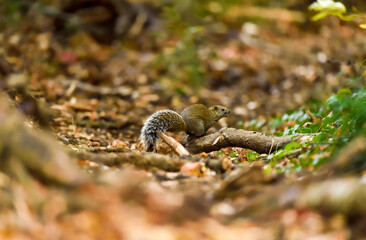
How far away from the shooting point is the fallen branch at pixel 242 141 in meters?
3.89

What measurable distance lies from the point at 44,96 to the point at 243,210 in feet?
17.8

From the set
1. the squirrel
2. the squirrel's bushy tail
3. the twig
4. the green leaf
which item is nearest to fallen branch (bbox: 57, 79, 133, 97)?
the squirrel

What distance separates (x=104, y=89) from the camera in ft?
27.1

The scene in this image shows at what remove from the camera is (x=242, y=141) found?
407 cm

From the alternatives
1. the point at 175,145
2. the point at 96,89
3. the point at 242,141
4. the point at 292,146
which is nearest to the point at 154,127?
the point at 175,145

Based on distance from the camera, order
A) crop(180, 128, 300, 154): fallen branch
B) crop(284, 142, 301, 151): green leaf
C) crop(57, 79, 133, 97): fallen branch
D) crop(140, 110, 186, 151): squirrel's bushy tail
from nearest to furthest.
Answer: crop(284, 142, 301, 151): green leaf → crop(180, 128, 300, 154): fallen branch → crop(140, 110, 186, 151): squirrel's bushy tail → crop(57, 79, 133, 97): fallen branch

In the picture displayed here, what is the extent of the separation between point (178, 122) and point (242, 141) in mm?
789

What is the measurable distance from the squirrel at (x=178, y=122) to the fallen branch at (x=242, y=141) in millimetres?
313

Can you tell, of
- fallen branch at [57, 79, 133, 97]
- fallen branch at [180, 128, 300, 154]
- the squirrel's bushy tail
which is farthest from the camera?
fallen branch at [57, 79, 133, 97]

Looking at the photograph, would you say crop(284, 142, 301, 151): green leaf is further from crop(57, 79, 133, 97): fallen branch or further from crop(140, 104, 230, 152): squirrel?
crop(57, 79, 133, 97): fallen branch

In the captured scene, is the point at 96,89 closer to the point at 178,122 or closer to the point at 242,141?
the point at 178,122

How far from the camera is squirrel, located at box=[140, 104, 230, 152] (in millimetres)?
4242

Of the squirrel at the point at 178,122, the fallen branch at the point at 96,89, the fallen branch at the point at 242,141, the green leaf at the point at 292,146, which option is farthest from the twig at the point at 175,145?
the fallen branch at the point at 96,89

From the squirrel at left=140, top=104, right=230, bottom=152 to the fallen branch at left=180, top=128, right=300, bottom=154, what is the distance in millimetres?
313
